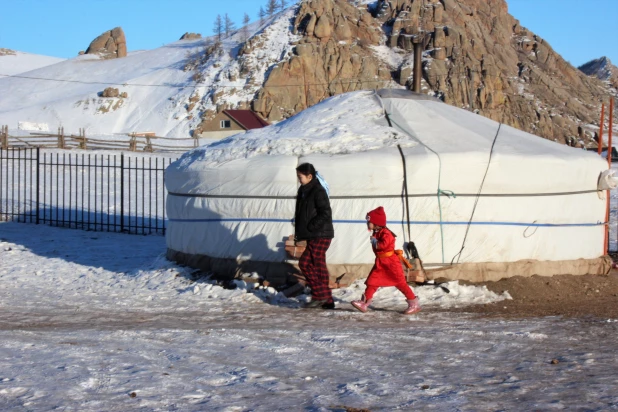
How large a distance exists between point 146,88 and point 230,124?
21351 millimetres

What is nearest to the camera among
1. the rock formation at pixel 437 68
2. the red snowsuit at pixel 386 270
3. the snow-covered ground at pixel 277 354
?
the snow-covered ground at pixel 277 354

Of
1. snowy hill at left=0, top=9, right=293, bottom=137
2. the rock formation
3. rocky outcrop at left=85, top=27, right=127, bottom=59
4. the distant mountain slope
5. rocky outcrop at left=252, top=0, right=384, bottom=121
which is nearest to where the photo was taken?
rocky outcrop at left=252, top=0, right=384, bottom=121

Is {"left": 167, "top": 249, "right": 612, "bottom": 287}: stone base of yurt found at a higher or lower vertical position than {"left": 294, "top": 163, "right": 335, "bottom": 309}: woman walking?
lower

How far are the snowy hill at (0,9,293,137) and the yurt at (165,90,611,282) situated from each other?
152 ft

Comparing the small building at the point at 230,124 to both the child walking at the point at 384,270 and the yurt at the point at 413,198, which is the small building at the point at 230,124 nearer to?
the yurt at the point at 413,198

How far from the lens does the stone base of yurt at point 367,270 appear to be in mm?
7996

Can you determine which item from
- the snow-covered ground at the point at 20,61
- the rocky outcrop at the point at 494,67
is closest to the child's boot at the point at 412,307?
the rocky outcrop at the point at 494,67

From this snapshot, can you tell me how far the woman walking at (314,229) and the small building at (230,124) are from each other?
40.1 metres

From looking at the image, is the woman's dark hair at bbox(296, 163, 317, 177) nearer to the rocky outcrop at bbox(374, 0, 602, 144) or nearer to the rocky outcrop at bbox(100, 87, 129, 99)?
the rocky outcrop at bbox(374, 0, 602, 144)

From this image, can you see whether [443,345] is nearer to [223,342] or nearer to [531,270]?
[223,342]

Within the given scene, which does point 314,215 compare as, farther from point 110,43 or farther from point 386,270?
point 110,43

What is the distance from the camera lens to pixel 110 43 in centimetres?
8994

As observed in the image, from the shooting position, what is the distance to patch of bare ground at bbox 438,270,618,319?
6.90 metres

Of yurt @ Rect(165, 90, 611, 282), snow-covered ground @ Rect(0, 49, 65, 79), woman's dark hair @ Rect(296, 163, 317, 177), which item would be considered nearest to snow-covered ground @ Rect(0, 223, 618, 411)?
yurt @ Rect(165, 90, 611, 282)
